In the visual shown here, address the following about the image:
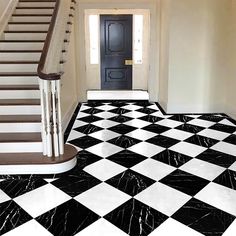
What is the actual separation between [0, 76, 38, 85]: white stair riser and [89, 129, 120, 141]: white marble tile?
1163 millimetres

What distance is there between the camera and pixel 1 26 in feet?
16.6

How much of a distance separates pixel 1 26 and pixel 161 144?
3.34 m

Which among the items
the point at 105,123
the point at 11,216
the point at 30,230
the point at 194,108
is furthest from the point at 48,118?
the point at 194,108

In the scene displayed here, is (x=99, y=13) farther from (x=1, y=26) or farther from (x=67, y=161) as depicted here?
(x=67, y=161)

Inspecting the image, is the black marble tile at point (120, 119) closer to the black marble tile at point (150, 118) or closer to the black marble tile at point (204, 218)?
the black marble tile at point (150, 118)

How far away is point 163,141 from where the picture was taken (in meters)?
4.17

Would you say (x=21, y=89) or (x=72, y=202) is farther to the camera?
(x=21, y=89)

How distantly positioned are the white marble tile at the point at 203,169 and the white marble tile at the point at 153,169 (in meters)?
0.19

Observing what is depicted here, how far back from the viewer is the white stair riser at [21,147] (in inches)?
132

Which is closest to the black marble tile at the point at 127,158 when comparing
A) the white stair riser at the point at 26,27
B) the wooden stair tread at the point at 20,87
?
→ the wooden stair tread at the point at 20,87

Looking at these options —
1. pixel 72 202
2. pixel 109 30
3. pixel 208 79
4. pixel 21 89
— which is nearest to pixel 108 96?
pixel 109 30

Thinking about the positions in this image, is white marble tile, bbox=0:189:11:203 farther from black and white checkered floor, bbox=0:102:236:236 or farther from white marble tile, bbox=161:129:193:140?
white marble tile, bbox=161:129:193:140

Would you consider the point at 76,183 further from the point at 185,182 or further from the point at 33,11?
the point at 33,11

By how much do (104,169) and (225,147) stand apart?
1.68 meters
